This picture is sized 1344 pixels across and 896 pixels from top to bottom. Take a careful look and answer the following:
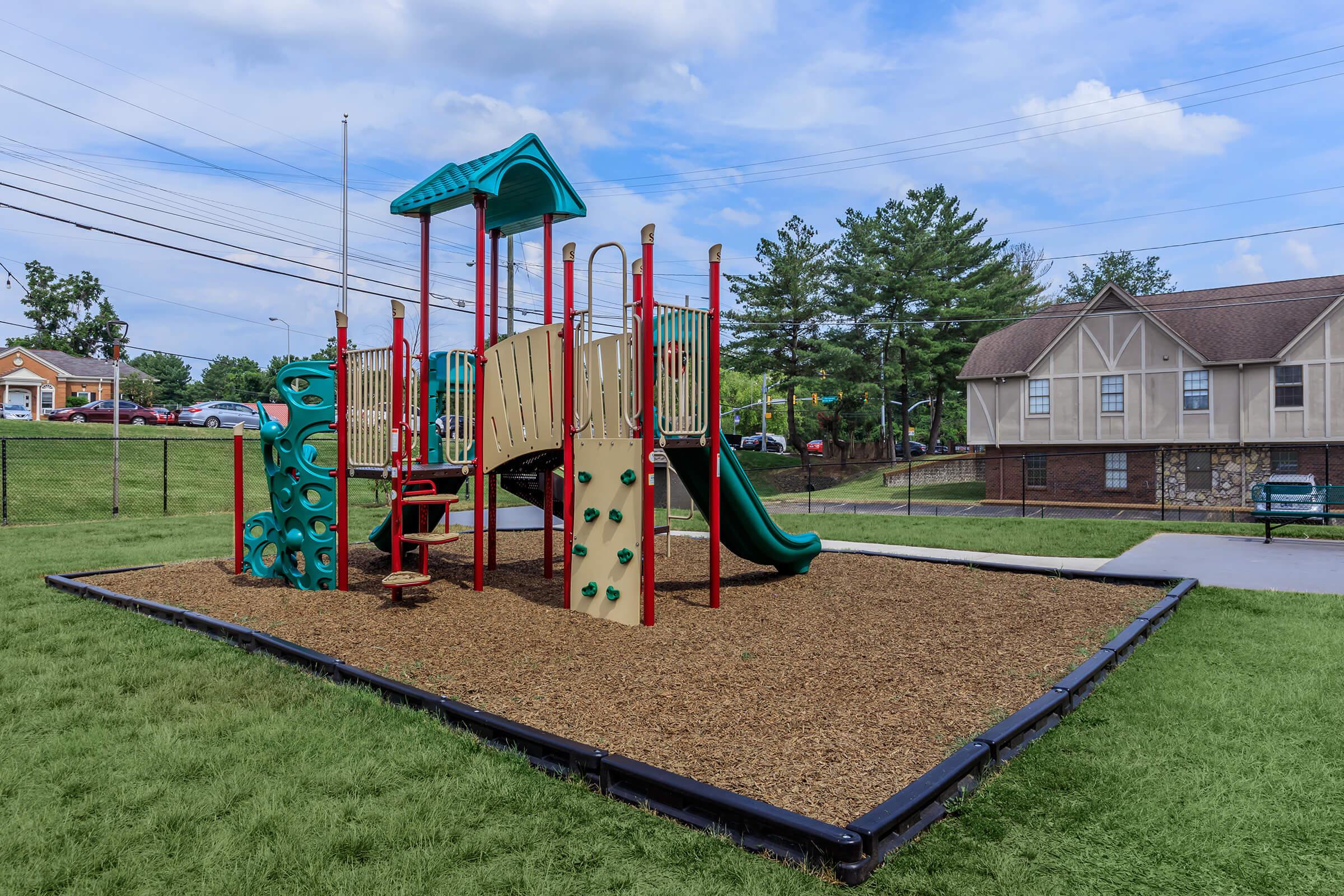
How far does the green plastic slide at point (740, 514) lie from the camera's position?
314 inches

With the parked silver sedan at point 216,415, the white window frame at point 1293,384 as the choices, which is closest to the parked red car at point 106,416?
the parked silver sedan at point 216,415

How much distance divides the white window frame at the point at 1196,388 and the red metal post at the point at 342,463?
2625 centimetres

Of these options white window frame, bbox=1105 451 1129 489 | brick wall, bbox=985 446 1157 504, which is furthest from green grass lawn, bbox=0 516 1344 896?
white window frame, bbox=1105 451 1129 489

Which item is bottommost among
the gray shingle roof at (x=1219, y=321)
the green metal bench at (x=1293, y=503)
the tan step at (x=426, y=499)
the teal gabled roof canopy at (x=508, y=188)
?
the green metal bench at (x=1293, y=503)

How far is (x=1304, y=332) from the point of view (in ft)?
76.9

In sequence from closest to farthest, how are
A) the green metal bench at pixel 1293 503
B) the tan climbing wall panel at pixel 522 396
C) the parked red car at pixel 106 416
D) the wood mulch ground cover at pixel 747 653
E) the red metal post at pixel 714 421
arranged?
the wood mulch ground cover at pixel 747 653 → the red metal post at pixel 714 421 → the tan climbing wall panel at pixel 522 396 → the green metal bench at pixel 1293 503 → the parked red car at pixel 106 416

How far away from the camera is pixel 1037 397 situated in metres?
28.1

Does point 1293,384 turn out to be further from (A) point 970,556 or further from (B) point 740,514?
(B) point 740,514

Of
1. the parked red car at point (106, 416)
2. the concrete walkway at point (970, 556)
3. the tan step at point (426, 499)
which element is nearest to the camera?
the tan step at point (426, 499)

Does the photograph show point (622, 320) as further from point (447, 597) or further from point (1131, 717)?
point (1131, 717)

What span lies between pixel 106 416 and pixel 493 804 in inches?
1649

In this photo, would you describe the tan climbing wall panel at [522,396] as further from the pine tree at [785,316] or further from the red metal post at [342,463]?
the pine tree at [785,316]

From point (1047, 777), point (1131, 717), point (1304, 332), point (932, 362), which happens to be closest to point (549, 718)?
point (1047, 777)

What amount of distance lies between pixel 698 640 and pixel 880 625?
1.74 m
